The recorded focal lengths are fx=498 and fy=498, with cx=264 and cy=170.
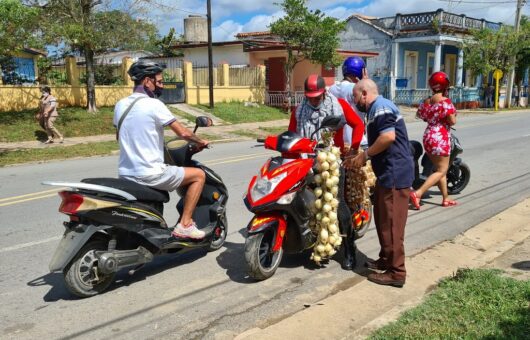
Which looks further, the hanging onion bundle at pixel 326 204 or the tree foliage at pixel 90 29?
the tree foliage at pixel 90 29

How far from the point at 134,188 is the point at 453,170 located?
5458mm

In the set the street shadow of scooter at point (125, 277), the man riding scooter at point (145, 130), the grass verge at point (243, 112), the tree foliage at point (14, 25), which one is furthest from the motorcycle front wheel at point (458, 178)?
the grass verge at point (243, 112)

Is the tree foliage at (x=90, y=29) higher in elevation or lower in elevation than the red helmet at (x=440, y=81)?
higher

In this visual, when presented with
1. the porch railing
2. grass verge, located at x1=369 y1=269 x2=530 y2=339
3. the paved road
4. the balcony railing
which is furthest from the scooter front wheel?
the balcony railing

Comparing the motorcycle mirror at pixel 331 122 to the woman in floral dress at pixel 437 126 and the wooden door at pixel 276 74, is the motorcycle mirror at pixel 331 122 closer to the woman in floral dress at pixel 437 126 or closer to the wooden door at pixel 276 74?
the woman in floral dress at pixel 437 126

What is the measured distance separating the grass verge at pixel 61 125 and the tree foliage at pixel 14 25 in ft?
10.8

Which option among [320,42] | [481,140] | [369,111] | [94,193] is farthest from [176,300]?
[320,42]

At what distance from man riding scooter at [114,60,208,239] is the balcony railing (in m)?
30.3

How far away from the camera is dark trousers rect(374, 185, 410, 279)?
4250 mm

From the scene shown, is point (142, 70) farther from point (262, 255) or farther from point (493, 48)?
point (493, 48)

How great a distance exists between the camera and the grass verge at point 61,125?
1563 cm

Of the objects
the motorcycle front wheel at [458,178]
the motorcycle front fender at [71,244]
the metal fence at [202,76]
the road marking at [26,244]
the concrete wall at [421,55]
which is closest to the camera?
the motorcycle front fender at [71,244]

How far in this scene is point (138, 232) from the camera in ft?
13.7

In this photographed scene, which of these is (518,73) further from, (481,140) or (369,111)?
(369,111)
